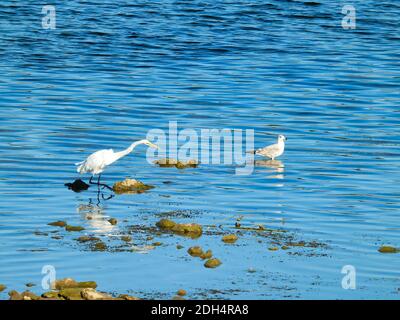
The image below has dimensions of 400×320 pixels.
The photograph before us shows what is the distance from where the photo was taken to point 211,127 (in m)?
29.8

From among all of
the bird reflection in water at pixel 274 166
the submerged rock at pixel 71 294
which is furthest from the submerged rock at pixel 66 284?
the bird reflection in water at pixel 274 166

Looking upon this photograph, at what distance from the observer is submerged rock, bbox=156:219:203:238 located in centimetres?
1787

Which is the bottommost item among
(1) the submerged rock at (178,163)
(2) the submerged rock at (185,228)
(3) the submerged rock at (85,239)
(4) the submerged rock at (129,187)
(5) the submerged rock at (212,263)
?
(5) the submerged rock at (212,263)

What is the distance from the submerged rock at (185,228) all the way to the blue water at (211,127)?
1.16 ft

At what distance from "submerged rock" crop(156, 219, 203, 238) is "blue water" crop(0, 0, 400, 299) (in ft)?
1.16

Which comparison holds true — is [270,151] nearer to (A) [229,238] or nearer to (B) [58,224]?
(A) [229,238]

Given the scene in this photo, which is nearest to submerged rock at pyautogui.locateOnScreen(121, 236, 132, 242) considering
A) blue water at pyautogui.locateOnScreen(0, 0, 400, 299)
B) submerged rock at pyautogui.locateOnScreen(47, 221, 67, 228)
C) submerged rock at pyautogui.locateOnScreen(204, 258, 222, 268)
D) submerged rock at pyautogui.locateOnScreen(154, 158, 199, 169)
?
blue water at pyautogui.locateOnScreen(0, 0, 400, 299)

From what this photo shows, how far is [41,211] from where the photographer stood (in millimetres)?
19578

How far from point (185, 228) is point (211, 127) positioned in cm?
1215

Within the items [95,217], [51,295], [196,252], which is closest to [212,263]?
[196,252]

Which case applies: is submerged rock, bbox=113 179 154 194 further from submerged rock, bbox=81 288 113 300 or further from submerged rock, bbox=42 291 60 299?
submerged rock, bbox=81 288 113 300

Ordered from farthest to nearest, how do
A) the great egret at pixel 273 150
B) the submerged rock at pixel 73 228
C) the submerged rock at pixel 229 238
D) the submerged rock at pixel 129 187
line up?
1. the great egret at pixel 273 150
2. the submerged rock at pixel 129 187
3. the submerged rock at pixel 73 228
4. the submerged rock at pixel 229 238

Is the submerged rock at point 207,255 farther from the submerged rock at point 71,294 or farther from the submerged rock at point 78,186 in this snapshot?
the submerged rock at point 78,186

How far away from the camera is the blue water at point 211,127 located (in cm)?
1605
